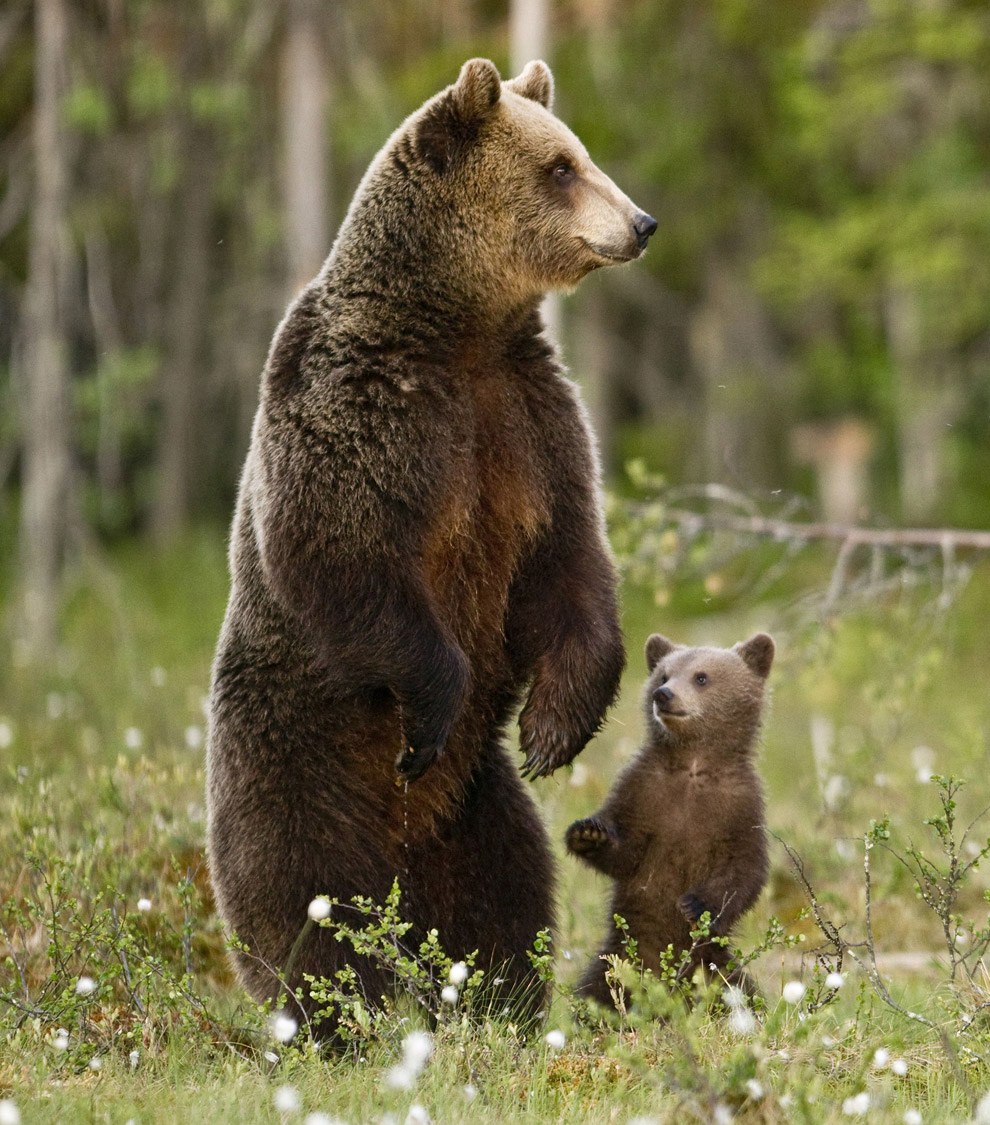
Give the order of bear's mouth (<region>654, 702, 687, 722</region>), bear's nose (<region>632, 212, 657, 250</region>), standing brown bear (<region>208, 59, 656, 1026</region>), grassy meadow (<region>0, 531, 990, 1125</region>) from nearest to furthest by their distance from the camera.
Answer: grassy meadow (<region>0, 531, 990, 1125</region>), standing brown bear (<region>208, 59, 656, 1026</region>), bear's nose (<region>632, 212, 657, 250</region>), bear's mouth (<region>654, 702, 687, 722</region>)

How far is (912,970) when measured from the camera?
5836mm

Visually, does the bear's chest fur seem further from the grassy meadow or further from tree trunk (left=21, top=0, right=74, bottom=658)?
tree trunk (left=21, top=0, right=74, bottom=658)

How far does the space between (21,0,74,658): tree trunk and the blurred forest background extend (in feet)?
0.09

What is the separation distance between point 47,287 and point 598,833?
7247 millimetres

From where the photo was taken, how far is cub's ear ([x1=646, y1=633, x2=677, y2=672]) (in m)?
5.70

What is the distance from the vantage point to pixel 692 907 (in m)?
4.71

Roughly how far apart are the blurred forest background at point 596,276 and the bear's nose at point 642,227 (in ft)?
7.78

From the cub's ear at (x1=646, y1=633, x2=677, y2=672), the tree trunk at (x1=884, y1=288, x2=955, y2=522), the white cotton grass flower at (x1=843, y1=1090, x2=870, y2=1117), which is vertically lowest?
the tree trunk at (x1=884, y1=288, x2=955, y2=522)

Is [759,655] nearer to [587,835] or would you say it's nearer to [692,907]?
[587,835]

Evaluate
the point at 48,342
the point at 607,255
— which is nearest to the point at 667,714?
the point at 607,255

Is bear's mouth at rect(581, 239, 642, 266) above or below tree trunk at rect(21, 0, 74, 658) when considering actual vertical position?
above

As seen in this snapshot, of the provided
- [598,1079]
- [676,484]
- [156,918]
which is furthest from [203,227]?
[598,1079]

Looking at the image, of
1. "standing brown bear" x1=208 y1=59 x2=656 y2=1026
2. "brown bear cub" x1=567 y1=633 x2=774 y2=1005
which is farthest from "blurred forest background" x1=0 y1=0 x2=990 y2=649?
"standing brown bear" x1=208 y1=59 x2=656 y2=1026

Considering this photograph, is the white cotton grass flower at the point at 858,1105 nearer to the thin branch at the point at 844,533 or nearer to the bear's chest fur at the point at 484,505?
the bear's chest fur at the point at 484,505
